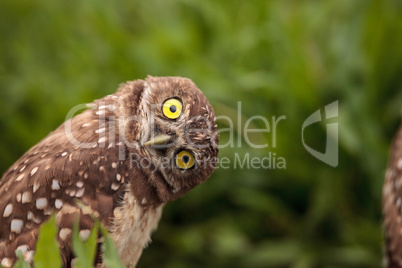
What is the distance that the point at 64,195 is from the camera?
2.23 m

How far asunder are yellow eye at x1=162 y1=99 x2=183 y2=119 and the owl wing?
0.23 metres

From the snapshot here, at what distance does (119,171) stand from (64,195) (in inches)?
8.9

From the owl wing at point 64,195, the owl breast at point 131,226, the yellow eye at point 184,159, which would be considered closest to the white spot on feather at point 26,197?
the owl wing at point 64,195

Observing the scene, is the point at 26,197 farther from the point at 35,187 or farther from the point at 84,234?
the point at 84,234

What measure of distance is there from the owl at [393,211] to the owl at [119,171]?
1.19 meters

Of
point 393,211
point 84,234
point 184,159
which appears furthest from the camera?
point 393,211

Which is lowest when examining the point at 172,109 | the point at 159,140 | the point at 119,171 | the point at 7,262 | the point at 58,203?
the point at 7,262

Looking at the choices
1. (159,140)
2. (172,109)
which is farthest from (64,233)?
(172,109)

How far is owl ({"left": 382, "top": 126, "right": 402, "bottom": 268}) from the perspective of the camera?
9.72 feet

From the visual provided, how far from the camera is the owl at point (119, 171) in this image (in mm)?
2225

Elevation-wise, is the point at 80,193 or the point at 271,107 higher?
the point at 271,107

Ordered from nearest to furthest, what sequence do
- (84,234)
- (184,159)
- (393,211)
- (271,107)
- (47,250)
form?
1. (47,250)
2. (84,234)
3. (184,159)
4. (393,211)
5. (271,107)

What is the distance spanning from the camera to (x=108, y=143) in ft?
7.52

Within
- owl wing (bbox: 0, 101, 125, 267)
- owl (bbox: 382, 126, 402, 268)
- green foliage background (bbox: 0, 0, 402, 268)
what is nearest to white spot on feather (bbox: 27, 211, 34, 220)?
owl wing (bbox: 0, 101, 125, 267)
